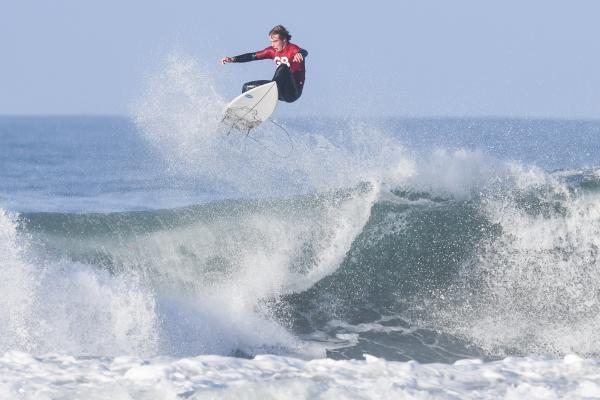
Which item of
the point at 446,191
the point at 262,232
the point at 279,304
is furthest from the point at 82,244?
the point at 446,191

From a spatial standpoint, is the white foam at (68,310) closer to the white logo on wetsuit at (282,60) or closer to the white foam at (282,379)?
the white foam at (282,379)

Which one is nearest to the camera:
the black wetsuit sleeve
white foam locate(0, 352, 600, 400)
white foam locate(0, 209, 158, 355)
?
white foam locate(0, 352, 600, 400)

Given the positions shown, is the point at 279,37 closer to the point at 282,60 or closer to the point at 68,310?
the point at 282,60

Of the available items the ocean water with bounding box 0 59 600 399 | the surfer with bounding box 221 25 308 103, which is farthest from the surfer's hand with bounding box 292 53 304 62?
the ocean water with bounding box 0 59 600 399

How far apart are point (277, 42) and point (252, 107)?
96 centimetres

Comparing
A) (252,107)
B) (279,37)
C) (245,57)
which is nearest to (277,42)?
(279,37)

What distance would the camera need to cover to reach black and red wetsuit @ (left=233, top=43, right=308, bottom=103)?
398 inches

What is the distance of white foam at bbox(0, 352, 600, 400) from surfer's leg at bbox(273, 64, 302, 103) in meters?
5.03

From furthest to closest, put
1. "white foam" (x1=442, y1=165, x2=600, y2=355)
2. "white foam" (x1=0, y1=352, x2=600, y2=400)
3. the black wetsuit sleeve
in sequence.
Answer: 1. the black wetsuit sleeve
2. "white foam" (x1=442, y1=165, x2=600, y2=355)
3. "white foam" (x1=0, y1=352, x2=600, y2=400)

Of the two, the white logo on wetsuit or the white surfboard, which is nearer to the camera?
the white logo on wetsuit

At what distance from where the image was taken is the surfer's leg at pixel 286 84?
10156 millimetres

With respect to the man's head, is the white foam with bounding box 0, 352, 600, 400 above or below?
below

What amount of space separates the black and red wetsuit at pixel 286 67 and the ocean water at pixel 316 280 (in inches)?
70.4

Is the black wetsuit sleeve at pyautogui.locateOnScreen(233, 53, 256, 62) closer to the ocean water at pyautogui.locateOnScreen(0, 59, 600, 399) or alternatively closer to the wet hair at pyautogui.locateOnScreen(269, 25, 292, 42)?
the wet hair at pyautogui.locateOnScreen(269, 25, 292, 42)
